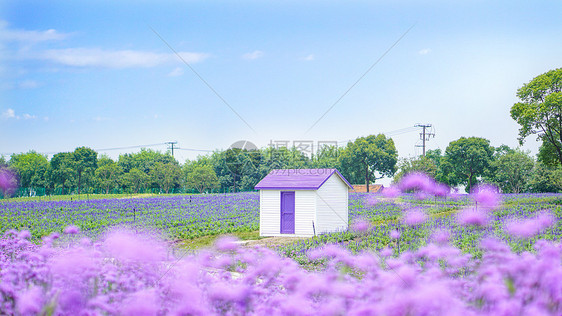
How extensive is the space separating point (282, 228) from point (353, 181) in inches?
1795

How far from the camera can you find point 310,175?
1889 centimetres

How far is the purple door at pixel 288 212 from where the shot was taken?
1800cm

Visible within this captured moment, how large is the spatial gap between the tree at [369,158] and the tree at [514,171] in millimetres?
13394

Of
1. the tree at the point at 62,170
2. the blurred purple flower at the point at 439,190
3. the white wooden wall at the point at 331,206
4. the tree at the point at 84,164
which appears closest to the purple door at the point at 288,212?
the white wooden wall at the point at 331,206

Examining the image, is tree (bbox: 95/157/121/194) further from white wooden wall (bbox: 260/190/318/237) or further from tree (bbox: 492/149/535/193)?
tree (bbox: 492/149/535/193)

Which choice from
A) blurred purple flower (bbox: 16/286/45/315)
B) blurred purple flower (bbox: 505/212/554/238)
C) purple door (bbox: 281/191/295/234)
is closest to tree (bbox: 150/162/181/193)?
purple door (bbox: 281/191/295/234)

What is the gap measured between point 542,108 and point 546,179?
2976cm

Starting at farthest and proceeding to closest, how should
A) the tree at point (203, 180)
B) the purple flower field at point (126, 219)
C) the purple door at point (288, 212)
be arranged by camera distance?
the tree at point (203, 180) < the purple flower field at point (126, 219) < the purple door at point (288, 212)

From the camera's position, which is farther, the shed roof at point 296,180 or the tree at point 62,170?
the tree at point 62,170

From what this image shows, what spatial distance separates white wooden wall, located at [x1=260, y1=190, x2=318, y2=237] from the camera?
58.0 ft

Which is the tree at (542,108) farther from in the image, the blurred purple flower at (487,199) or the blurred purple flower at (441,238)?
the blurred purple flower at (441,238)

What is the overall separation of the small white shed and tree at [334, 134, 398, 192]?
129 feet

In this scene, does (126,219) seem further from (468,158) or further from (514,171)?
(514,171)

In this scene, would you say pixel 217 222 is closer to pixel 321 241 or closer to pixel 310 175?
pixel 310 175
